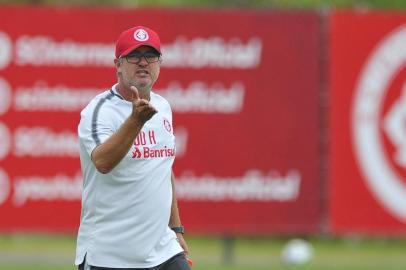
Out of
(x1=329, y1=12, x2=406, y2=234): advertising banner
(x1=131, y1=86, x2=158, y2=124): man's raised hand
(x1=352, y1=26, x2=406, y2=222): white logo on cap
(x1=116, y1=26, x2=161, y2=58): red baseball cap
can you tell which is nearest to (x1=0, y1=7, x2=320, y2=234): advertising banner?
(x1=329, y1=12, x2=406, y2=234): advertising banner

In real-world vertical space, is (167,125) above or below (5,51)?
below

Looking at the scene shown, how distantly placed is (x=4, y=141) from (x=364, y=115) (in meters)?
4.62

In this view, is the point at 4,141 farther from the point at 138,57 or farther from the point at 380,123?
the point at 138,57

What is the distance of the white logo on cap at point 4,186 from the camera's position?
51.4 ft

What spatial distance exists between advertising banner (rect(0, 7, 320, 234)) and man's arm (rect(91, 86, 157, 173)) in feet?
28.8

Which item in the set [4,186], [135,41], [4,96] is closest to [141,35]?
[135,41]

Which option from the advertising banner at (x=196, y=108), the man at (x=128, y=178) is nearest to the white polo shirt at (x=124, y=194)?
the man at (x=128, y=178)

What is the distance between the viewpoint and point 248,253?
22391mm

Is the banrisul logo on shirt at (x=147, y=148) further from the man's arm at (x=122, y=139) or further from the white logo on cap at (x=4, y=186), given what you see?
the white logo on cap at (x=4, y=186)

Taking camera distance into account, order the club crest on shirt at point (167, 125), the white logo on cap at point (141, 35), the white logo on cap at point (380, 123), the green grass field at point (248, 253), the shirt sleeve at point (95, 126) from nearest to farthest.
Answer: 1. the shirt sleeve at point (95, 126)
2. the white logo on cap at point (141, 35)
3. the club crest on shirt at point (167, 125)
4. the green grass field at point (248, 253)
5. the white logo on cap at point (380, 123)

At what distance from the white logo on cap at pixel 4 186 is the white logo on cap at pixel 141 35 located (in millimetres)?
8882

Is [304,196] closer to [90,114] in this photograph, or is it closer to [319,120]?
[319,120]

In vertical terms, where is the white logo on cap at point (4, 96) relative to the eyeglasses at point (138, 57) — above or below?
above

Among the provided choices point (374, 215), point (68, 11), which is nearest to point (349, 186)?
point (374, 215)
